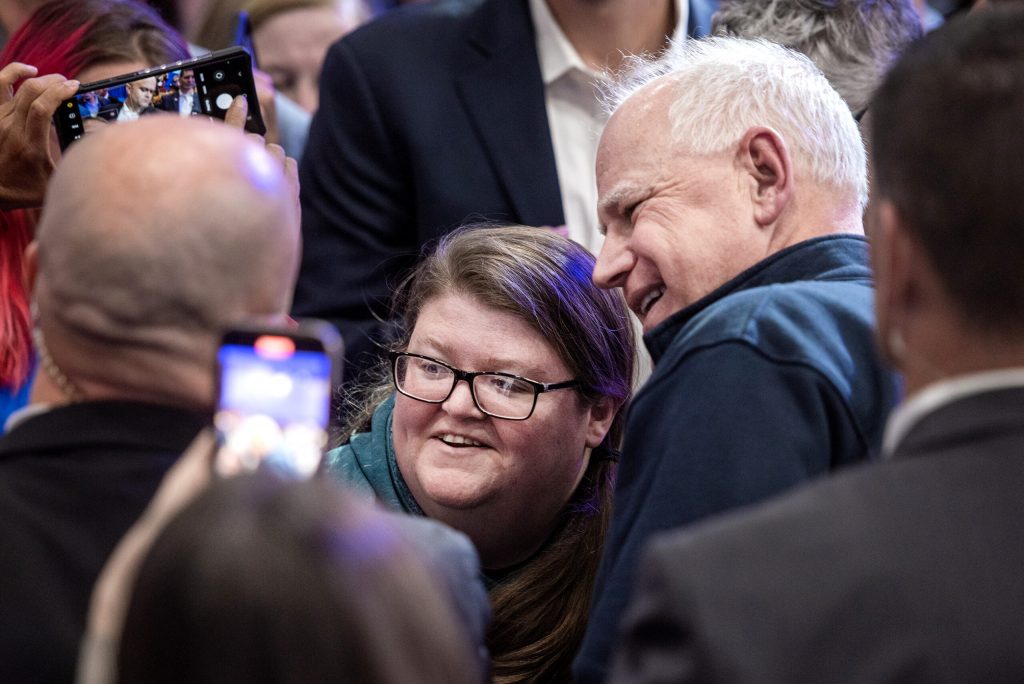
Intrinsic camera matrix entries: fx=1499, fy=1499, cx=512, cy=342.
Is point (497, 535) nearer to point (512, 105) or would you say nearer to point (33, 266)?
point (512, 105)

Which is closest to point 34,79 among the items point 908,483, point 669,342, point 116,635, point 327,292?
point 327,292

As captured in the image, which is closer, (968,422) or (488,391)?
(968,422)

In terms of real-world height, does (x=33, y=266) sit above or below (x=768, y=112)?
above

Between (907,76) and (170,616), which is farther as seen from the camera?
(907,76)

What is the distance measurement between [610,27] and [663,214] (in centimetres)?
119

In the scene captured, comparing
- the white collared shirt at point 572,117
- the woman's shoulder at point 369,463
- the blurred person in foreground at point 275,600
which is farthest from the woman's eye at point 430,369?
the blurred person in foreground at point 275,600

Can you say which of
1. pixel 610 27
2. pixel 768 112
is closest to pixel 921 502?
pixel 768 112

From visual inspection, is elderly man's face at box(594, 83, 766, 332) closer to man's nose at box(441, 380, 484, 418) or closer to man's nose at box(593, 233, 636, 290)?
man's nose at box(593, 233, 636, 290)

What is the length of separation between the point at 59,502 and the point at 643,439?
0.75 m

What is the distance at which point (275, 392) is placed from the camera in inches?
53.2

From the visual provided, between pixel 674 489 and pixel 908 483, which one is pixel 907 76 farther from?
pixel 674 489

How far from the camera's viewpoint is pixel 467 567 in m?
1.57

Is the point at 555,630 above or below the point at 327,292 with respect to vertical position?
below

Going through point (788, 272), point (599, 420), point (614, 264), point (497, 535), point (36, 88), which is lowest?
point (497, 535)
